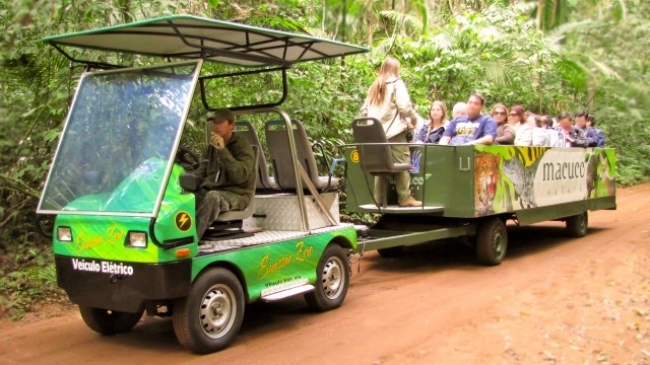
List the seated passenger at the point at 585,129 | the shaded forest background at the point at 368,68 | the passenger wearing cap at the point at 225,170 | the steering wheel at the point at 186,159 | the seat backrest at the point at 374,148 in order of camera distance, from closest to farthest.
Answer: the passenger wearing cap at the point at 225,170 < the steering wheel at the point at 186,159 < the shaded forest background at the point at 368,68 < the seat backrest at the point at 374,148 < the seated passenger at the point at 585,129

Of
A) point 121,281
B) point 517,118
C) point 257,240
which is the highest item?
point 517,118

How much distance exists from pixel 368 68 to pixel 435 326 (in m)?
6.65

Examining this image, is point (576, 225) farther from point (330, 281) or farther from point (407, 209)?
point (330, 281)

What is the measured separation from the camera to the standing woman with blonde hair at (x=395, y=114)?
829 centimetres

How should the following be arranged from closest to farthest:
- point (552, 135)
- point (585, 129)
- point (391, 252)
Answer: point (391, 252), point (552, 135), point (585, 129)

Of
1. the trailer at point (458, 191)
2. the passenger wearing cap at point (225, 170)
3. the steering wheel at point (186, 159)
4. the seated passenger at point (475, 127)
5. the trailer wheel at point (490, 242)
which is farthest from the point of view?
the seated passenger at point (475, 127)

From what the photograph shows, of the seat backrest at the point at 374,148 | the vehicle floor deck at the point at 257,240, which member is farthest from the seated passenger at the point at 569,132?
the vehicle floor deck at the point at 257,240

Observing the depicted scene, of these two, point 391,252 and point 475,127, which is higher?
point 475,127

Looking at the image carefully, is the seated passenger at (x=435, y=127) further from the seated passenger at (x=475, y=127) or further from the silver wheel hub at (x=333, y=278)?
the silver wheel hub at (x=333, y=278)

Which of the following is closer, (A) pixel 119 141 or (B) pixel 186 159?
(A) pixel 119 141

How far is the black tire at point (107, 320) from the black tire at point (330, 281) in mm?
1674

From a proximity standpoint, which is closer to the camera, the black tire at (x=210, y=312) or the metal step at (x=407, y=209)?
the black tire at (x=210, y=312)

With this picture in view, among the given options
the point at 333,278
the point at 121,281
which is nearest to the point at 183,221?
the point at 121,281

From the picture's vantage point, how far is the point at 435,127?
998 cm
